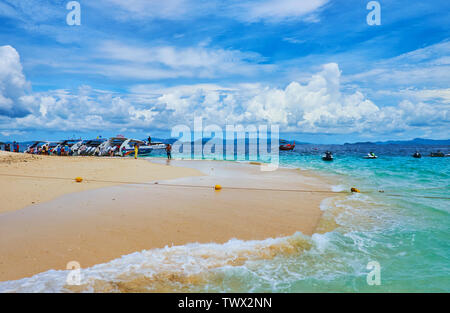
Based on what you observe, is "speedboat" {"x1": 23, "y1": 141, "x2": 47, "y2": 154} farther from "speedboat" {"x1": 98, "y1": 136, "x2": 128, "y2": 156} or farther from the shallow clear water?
the shallow clear water

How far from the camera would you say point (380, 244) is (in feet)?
21.0

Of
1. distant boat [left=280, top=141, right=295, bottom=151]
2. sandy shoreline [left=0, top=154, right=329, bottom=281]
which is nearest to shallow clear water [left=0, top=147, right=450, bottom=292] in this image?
sandy shoreline [left=0, top=154, right=329, bottom=281]

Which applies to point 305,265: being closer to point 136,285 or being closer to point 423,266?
point 423,266

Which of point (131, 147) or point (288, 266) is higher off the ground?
point (131, 147)

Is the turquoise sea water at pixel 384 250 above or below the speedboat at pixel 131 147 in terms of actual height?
below

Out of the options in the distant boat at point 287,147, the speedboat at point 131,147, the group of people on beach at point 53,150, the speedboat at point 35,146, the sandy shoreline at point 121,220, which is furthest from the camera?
the distant boat at point 287,147

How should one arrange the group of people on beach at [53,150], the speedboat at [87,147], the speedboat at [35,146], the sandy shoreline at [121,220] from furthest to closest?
the speedboat at [35,146], the speedboat at [87,147], the group of people on beach at [53,150], the sandy shoreline at [121,220]

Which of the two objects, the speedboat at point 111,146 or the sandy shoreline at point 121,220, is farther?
the speedboat at point 111,146

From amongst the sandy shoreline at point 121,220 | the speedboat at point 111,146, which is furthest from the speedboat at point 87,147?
the sandy shoreline at point 121,220

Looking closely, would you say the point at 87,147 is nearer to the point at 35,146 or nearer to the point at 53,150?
the point at 53,150

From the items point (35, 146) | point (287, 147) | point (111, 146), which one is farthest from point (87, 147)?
point (287, 147)

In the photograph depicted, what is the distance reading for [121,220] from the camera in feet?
22.7

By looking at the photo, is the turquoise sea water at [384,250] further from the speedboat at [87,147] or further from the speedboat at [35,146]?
the speedboat at [35,146]

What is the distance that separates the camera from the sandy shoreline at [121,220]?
4.93 metres
